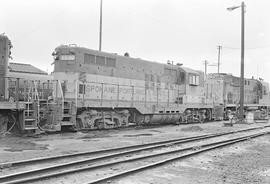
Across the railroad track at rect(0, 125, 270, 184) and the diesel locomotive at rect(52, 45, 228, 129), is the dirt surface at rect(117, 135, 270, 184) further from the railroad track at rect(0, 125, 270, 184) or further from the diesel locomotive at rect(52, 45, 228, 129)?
the diesel locomotive at rect(52, 45, 228, 129)

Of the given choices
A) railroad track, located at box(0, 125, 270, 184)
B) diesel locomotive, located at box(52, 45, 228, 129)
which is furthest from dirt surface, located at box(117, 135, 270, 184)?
diesel locomotive, located at box(52, 45, 228, 129)

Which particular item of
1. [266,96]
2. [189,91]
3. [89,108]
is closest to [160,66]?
[189,91]

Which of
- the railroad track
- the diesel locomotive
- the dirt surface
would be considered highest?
the diesel locomotive

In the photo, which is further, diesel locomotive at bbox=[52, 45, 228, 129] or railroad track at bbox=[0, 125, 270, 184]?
diesel locomotive at bbox=[52, 45, 228, 129]

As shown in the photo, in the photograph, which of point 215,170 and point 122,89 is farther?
point 122,89

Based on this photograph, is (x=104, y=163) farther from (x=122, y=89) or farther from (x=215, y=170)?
(x=122, y=89)

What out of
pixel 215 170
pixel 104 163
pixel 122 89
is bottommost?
pixel 215 170

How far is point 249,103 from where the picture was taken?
97.0 ft

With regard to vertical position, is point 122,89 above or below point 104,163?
above

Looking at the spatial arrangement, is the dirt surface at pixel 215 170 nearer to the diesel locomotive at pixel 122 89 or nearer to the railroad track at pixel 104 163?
the railroad track at pixel 104 163

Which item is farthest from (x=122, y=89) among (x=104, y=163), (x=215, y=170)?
(x=215, y=170)

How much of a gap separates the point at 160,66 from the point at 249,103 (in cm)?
1447

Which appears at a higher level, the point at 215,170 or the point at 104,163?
the point at 104,163

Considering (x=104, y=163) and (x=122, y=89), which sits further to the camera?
(x=122, y=89)
